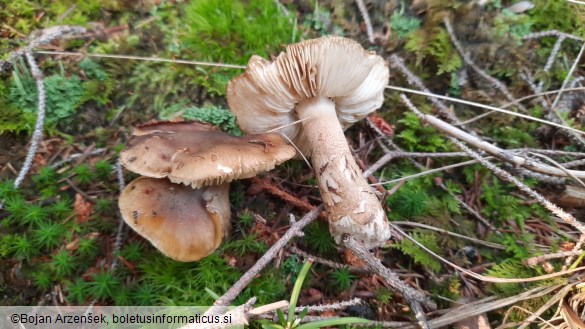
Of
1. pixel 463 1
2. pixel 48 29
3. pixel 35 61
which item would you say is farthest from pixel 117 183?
pixel 463 1

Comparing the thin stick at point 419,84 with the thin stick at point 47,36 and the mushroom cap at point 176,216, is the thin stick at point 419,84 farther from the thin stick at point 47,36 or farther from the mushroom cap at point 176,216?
the thin stick at point 47,36

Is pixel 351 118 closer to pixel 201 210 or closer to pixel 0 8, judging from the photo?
pixel 201 210

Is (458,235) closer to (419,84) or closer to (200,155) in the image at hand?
(419,84)

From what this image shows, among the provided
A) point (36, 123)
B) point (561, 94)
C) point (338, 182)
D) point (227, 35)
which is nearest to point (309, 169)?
point (338, 182)

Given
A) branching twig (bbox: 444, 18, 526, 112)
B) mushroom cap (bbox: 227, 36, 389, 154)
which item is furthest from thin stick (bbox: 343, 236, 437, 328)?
branching twig (bbox: 444, 18, 526, 112)

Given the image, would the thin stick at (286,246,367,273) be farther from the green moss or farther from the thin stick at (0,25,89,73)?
the thin stick at (0,25,89,73)
